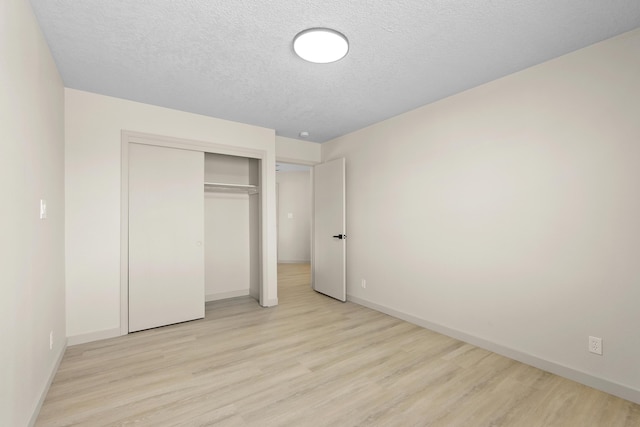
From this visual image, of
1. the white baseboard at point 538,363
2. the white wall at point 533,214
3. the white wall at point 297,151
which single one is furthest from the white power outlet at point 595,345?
the white wall at point 297,151

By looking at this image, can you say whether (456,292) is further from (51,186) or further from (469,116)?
(51,186)

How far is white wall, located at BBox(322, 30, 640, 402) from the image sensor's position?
6.69ft

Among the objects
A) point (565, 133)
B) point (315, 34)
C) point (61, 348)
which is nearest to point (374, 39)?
point (315, 34)

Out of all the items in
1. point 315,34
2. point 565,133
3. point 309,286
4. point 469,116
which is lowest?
point 309,286

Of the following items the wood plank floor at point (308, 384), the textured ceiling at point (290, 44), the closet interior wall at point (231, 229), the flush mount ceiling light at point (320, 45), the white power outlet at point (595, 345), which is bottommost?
the wood plank floor at point (308, 384)

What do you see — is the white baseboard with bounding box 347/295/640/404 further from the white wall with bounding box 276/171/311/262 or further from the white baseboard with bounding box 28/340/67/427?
the white wall with bounding box 276/171/311/262

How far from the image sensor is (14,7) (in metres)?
1.47

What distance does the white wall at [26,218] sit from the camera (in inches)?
53.8

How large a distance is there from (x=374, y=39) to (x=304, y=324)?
2.93 meters

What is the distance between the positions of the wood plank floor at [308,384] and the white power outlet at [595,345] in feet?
0.93

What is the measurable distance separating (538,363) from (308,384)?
1.93 m

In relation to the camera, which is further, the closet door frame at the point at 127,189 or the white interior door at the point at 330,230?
the white interior door at the point at 330,230

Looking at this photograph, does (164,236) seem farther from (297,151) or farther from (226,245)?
(297,151)

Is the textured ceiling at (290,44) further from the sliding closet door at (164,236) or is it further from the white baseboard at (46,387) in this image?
the white baseboard at (46,387)
